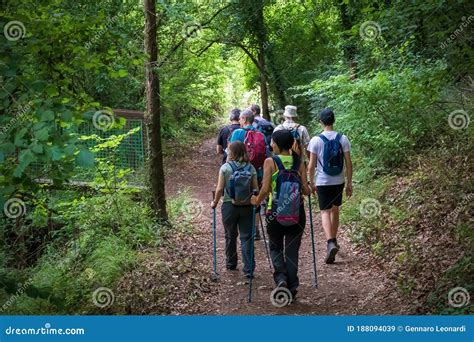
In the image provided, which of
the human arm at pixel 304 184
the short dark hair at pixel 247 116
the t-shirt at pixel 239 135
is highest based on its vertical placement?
the short dark hair at pixel 247 116

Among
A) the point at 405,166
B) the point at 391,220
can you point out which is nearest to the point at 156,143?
the point at 391,220

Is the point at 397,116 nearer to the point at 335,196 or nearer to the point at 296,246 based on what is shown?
the point at 335,196

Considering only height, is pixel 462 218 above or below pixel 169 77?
below

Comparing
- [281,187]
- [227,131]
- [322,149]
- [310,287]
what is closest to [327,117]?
[322,149]

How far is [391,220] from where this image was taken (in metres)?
8.65

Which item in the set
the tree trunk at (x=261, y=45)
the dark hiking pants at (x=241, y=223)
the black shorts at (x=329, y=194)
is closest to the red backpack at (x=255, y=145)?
the black shorts at (x=329, y=194)

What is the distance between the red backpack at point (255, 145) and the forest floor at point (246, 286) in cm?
165

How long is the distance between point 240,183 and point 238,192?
0.42 feet

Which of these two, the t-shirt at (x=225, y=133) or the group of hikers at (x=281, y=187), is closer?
the group of hikers at (x=281, y=187)

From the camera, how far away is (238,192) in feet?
23.5

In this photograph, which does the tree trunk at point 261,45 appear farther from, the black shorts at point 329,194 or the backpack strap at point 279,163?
the backpack strap at point 279,163

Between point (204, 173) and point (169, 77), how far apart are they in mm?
3802

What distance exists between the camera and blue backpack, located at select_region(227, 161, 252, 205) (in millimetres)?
7129

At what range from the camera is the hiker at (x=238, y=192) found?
7152 mm
